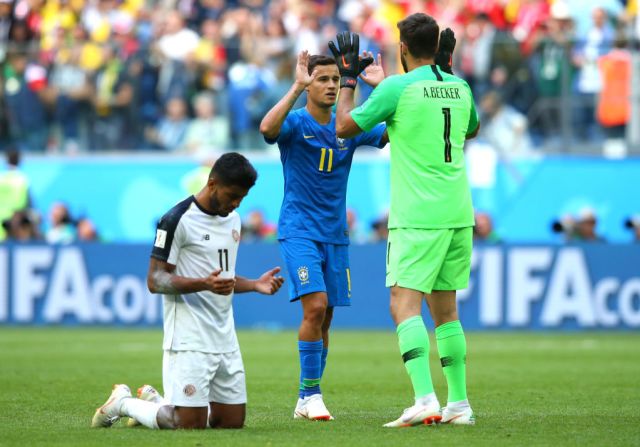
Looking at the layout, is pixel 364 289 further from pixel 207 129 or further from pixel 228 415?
pixel 228 415

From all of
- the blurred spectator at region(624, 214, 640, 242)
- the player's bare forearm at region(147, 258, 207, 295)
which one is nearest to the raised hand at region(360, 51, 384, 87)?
the player's bare forearm at region(147, 258, 207, 295)

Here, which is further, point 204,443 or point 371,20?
point 371,20

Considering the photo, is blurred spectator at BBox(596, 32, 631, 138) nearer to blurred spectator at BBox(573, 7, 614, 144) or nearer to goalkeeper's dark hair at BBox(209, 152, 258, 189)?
blurred spectator at BBox(573, 7, 614, 144)

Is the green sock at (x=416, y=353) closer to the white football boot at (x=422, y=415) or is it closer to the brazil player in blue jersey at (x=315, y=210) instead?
the white football boot at (x=422, y=415)

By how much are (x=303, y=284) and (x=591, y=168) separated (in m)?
13.2

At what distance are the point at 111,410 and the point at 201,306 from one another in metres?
0.97

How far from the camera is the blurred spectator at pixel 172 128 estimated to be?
22000 mm

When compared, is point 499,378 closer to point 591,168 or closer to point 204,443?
point 204,443

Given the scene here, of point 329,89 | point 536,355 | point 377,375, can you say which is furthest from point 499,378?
point 329,89

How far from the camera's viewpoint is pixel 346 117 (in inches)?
326

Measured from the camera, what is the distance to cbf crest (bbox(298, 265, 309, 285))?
9.18m

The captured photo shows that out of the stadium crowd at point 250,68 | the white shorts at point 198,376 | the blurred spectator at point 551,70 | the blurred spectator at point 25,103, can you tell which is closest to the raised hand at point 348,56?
the white shorts at point 198,376

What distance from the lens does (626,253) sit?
766 inches

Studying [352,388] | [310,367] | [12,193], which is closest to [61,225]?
[12,193]
